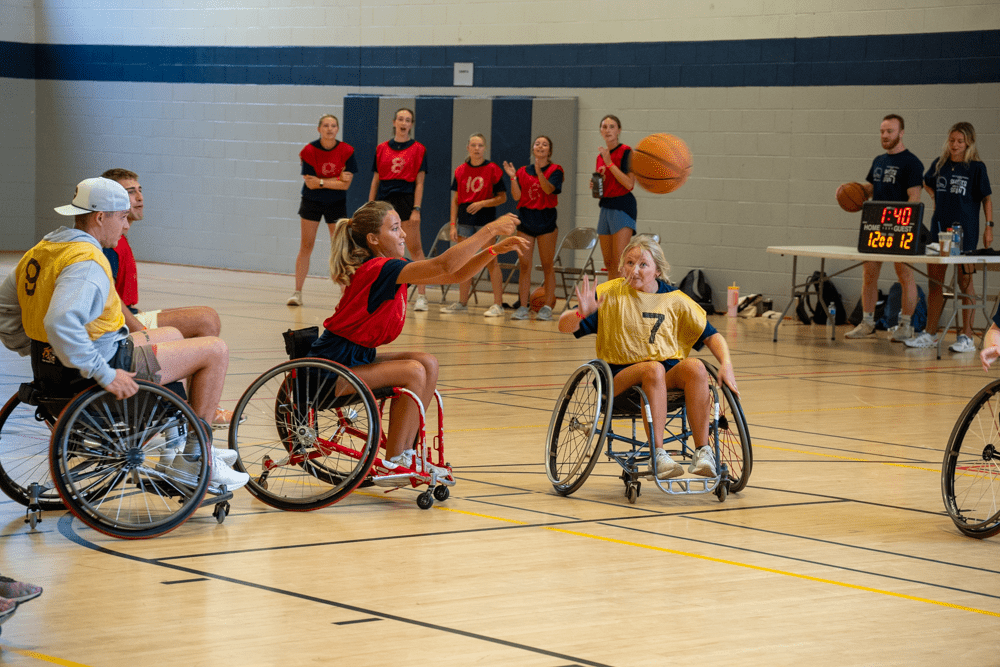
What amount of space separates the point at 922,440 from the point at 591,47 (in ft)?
28.1

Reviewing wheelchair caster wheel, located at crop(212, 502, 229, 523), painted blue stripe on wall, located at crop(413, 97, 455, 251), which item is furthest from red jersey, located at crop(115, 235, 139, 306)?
painted blue stripe on wall, located at crop(413, 97, 455, 251)

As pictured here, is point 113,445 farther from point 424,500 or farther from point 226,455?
point 424,500

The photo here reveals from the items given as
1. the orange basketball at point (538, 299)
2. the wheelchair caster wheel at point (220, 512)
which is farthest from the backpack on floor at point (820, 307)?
the wheelchair caster wheel at point (220, 512)

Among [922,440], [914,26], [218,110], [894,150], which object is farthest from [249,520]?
[218,110]

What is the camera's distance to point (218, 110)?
17.0 m

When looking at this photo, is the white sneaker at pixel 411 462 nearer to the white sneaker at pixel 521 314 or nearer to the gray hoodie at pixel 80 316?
the gray hoodie at pixel 80 316

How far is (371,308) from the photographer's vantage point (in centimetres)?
488

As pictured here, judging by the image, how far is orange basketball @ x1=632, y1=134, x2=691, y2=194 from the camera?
9945 mm

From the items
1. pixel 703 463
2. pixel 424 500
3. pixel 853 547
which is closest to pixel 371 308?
pixel 424 500

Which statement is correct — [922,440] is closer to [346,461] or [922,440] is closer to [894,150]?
[346,461]

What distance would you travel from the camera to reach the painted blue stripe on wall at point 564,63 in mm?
12172

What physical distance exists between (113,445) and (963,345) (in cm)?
812

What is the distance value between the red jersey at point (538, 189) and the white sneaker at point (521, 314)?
100 centimetres

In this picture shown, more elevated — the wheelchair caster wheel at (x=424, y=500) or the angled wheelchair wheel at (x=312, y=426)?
the angled wheelchair wheel at (x=312, y=426)
